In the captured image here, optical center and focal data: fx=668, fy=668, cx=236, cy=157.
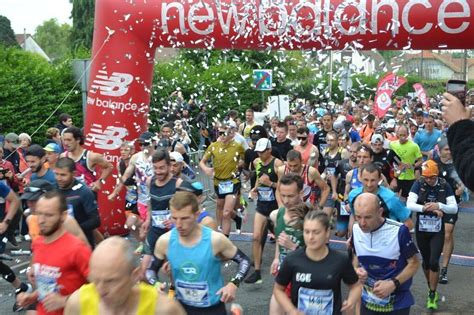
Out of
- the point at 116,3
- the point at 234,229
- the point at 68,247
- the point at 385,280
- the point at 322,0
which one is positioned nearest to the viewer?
the point at 68,247

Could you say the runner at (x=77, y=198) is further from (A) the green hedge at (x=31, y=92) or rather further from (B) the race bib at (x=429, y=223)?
(A) the green hedge at (x=31, y=92)

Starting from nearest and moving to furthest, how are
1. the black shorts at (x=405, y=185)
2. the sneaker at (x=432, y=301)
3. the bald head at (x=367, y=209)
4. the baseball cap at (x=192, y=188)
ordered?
the bald head at (x=367, y=209) → the baseball cap at (x=192, y=188) → the sneaker at (x=432, y=301) → the black shorts at (x=405, y=185)

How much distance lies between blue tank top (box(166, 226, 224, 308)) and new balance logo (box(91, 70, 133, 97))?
5515 mm

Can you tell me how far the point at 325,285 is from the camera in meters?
4.42

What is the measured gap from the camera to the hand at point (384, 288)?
489cm

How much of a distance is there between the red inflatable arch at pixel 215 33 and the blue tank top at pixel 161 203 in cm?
301

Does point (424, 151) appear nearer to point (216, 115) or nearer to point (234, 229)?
point (234, 229)

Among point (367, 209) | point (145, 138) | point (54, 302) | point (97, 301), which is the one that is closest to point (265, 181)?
point (145, 138)

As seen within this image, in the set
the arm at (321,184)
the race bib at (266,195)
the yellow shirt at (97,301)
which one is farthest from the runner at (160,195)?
the yellow shirt at (97,301)

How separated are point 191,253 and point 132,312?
1.54 meters

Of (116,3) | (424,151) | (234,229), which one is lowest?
(234,229)

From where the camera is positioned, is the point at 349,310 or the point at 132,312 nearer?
the point at 132,312

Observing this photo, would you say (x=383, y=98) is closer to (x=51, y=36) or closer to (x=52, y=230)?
(x=52, y=230)

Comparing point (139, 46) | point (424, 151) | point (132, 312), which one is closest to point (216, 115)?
point (424, 151)
